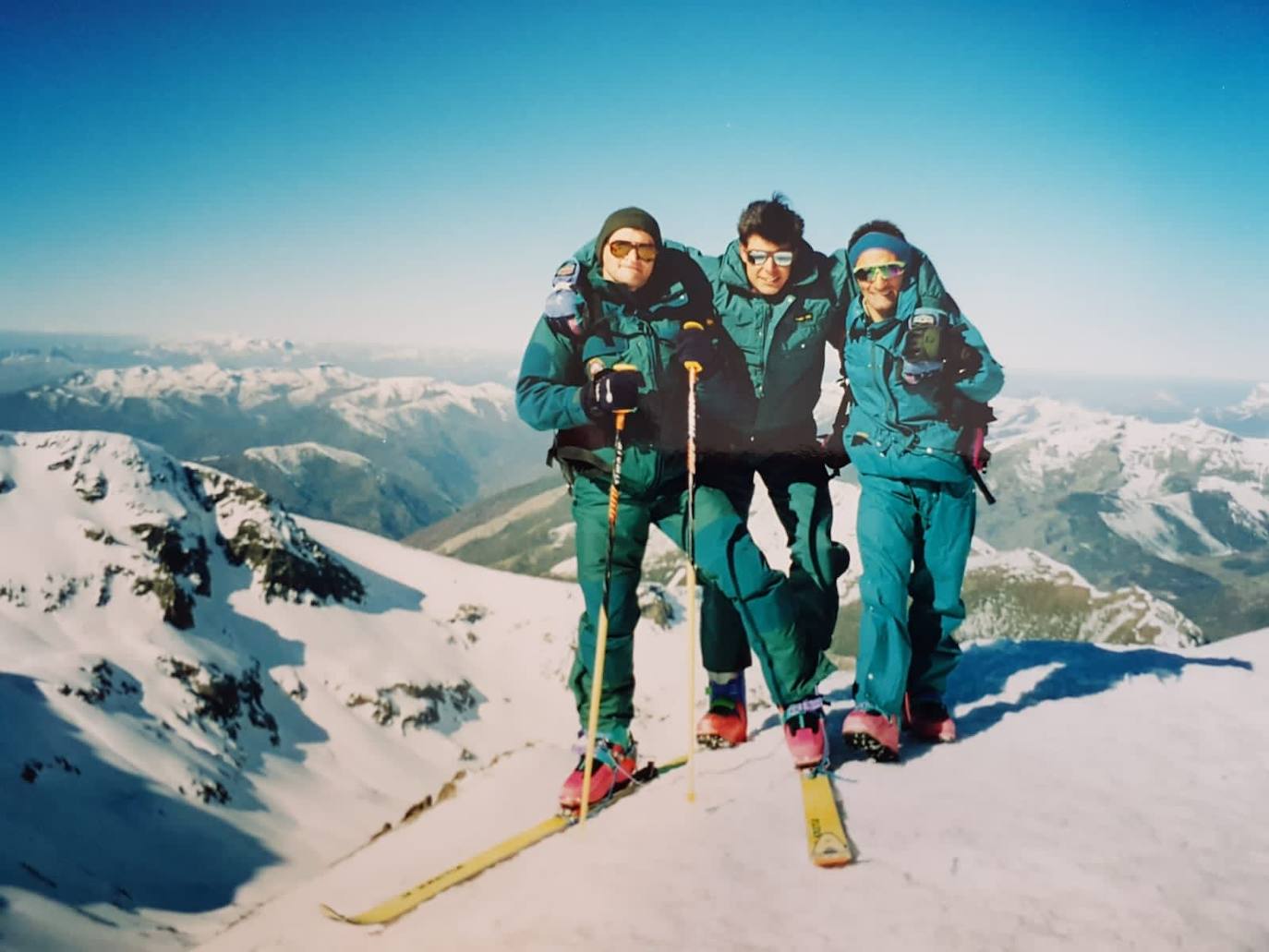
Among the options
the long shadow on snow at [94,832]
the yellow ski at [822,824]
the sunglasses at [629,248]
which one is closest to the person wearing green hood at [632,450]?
the sunglasses at [629,248]

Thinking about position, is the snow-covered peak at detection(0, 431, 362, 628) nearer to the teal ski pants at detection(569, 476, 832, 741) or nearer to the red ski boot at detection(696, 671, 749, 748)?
the red ski boot at detection(696, 671, 749, 748)

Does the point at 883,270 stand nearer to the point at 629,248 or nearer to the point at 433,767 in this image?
the point at 629,248

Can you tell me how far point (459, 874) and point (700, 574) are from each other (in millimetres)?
2909

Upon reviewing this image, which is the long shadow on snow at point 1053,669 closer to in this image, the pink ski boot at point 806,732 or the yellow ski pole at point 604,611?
the pink ski boot at point 806,732

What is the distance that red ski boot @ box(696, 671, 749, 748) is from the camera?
7836 millimetres

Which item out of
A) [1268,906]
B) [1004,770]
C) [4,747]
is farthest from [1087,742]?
[4,747]

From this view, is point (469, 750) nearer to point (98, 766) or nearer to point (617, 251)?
point (98, 766)

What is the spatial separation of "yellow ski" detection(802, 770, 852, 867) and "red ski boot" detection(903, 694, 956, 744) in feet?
5.23

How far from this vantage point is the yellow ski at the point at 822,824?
176 inches

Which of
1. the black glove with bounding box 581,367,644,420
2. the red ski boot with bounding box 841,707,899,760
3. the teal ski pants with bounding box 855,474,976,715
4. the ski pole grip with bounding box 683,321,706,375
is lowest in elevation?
the red ski boot with bounding box 841,707,899,760

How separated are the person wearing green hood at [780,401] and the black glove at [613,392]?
3.44 ft

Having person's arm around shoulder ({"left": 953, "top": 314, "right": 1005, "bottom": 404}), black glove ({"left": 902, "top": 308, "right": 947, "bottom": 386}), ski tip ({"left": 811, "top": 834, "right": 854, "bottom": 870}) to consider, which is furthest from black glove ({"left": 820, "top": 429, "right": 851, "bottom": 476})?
ski tip ({"left": 811, "top": 834, "right": 854, "bottom": 870})

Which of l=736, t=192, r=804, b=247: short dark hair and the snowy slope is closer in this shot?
the snowy slope

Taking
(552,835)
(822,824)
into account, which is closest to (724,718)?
(552,835)
